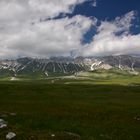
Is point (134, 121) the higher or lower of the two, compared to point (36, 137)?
lower

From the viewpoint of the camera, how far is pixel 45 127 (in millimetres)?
26781

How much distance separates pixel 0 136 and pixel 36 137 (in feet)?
9.35

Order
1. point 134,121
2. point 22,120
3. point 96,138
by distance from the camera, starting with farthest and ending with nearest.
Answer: point 134,121 < point 22,120 < point 96,138

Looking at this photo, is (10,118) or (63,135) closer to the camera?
(63,135)

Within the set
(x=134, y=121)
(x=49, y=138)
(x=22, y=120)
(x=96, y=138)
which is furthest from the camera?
(x=134, y=121)

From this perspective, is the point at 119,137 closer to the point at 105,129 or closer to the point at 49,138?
the point at 105,129

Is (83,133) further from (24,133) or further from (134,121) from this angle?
(134,121)

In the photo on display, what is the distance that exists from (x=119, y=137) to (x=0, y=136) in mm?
9435

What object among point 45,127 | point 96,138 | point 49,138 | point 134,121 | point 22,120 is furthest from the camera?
point 134,121

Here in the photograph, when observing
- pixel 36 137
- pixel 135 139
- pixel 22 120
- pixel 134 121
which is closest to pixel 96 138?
pixel 135 139

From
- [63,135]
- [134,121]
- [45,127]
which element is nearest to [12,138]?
[63,135]

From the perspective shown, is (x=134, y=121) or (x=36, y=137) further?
(x=134, y=121)

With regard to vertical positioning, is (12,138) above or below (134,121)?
above

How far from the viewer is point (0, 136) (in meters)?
22.2
